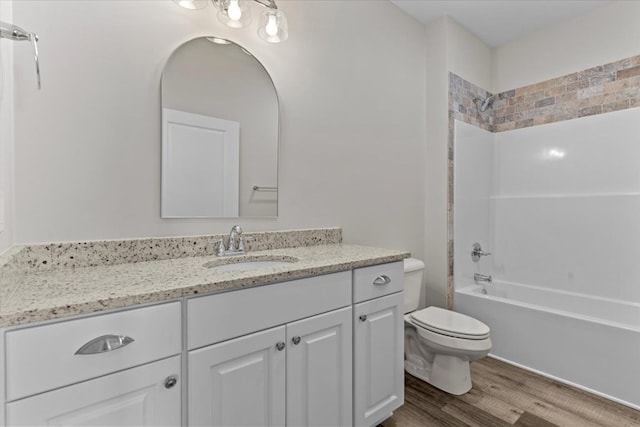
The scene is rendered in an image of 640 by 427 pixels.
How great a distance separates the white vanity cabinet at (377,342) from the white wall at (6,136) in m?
1.24

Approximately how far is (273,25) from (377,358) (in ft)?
5.64

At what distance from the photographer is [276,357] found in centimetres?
109

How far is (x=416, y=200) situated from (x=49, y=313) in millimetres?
2358

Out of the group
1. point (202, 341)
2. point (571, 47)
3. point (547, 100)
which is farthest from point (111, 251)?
point (571, 47)

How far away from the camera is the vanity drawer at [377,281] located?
1.37m

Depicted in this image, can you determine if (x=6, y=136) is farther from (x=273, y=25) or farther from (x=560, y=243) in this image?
(x=560, y=243)

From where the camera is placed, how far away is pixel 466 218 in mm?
2711

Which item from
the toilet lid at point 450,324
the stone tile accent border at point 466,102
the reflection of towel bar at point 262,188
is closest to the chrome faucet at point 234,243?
the reflection of towel bar at point 262,188

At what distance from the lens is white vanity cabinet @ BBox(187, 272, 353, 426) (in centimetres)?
94

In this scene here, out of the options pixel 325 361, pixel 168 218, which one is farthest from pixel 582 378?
pixel 168 218

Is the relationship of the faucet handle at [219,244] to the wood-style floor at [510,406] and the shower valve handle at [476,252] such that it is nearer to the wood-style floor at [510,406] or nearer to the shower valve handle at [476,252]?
the wood-style floor at [510,406]

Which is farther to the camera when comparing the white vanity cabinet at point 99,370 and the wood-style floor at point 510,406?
the wood-style floor at point 510,406

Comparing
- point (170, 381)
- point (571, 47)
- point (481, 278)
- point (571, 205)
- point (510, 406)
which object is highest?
point (571, 47)

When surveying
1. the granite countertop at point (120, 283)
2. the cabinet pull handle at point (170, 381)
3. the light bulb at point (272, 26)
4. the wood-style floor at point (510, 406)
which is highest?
the light bulb at point (272, 26)
